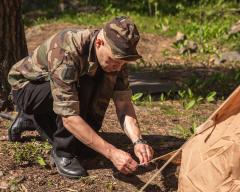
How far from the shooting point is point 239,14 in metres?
10.9

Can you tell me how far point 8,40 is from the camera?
16.7 feet

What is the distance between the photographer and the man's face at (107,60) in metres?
3.43

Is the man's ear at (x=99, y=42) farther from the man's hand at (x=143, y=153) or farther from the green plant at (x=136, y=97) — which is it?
the green plant at (x=136, y=97)

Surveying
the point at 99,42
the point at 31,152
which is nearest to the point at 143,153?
the point at 99,42

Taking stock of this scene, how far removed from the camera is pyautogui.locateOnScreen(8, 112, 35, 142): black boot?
4305 mm

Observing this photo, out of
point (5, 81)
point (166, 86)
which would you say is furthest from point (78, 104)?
point (166, 86)

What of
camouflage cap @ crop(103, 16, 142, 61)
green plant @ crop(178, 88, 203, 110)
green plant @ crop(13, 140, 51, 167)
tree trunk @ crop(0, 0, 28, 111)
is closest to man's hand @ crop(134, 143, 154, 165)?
camouflage cap @ crop(103, 16, 142, 61)

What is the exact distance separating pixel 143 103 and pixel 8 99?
1279mm

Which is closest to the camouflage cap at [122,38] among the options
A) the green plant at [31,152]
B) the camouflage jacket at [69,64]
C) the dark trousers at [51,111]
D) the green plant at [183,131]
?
the camouflage jacket at [69,64]

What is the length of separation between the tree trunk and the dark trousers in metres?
0.89

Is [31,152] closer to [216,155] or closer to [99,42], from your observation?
[99,42]

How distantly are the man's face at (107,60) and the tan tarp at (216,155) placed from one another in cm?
62

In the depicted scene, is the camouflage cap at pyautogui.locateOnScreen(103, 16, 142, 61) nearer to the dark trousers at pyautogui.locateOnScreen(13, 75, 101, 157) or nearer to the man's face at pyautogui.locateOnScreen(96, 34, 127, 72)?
the man's face at pyautogui.locateOnScreen(96, 34, 127, 72)

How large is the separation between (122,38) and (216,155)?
0.83 m
